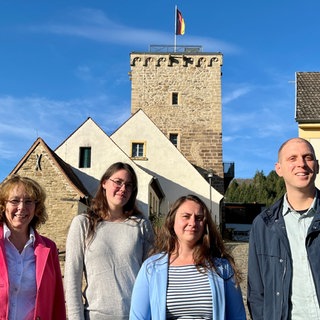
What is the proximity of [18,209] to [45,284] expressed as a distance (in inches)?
23.1

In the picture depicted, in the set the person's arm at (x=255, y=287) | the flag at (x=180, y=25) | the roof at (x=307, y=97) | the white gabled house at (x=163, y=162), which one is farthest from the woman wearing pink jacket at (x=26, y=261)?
the flag at (x=180, y=25)

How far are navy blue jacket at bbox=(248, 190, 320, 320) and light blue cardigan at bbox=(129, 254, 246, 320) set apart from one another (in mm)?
197

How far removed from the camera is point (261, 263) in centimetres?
344

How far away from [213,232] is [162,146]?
22.6m

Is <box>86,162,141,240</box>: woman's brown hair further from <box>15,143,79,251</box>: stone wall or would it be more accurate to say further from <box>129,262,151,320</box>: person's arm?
<box>15,143,79,251</box>: stone wall

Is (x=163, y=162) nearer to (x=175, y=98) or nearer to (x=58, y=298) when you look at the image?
(x=175, y=98)

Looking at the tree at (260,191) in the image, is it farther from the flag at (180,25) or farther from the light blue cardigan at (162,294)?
the light blue cardigan at (162,294)

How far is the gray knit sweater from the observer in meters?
3.54

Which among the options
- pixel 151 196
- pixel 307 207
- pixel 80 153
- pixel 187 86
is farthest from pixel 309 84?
pixel 307 207

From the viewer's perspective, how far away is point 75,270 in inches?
142

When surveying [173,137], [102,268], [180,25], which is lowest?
[102,268]

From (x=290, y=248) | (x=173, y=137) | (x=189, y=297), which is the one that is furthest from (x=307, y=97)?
(x=189, y=297)

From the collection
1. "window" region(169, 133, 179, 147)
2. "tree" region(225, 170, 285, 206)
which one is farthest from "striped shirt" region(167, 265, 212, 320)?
"tree" region(225, 170, 285, 206)

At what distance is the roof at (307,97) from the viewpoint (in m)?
16.4
